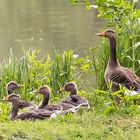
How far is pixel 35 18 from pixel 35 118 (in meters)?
20.5

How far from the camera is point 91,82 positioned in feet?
38.5

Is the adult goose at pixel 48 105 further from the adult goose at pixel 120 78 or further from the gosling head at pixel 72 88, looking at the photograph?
the adult goose at pixel 120 78

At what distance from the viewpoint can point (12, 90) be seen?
1037cm

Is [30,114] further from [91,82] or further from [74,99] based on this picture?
[91,82]

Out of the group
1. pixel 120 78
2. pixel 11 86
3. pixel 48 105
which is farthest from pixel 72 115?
pixel 11 86

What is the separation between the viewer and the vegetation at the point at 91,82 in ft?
22.2

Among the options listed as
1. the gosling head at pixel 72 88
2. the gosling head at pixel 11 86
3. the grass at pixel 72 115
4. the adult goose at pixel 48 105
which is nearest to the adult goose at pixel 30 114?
the grass at pixel 72 115

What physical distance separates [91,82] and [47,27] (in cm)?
1370

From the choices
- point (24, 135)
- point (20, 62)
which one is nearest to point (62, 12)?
point (20, 62)

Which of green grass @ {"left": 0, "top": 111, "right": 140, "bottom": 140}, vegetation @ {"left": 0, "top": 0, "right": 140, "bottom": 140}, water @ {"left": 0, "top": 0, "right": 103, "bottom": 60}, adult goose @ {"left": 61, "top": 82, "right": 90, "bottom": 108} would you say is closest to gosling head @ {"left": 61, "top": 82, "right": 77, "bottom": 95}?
adult goose @ {"left": 61, "top": 82, "right": 90, "bottom": 108}

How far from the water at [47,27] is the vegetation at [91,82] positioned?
4392mm

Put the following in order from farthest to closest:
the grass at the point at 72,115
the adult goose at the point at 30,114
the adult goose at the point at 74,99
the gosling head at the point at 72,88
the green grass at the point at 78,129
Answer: the gosling head at the point at 72,88 < the adult goose at the point at 74,99 < the adult goose at the point at 30,114 < the grass at the point at 72,115 < the green grass at the point at 78,129

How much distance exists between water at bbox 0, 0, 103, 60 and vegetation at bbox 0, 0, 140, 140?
14.4 ft

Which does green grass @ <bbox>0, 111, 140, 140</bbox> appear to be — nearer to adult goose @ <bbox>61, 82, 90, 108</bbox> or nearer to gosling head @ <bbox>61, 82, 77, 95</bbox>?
adult goose @ <bbox>61, 82, 90, 108</bbox>
